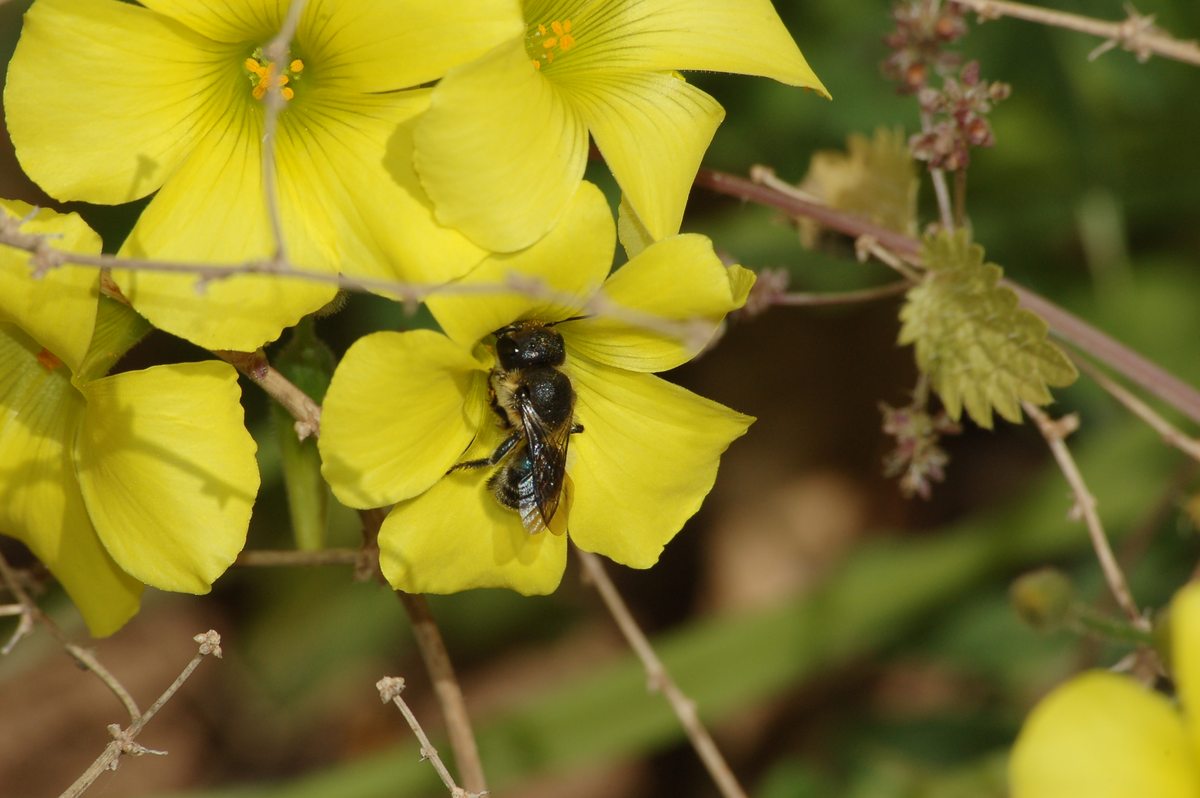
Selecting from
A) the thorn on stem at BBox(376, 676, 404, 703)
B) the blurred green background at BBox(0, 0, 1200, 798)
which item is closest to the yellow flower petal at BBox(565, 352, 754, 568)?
the thorn on stem at BBox(376, 676, 404, 703)

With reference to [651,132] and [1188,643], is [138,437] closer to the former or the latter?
[651,132]

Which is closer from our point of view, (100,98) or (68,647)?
(100,98)

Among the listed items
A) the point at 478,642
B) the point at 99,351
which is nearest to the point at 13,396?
the point at 99,351

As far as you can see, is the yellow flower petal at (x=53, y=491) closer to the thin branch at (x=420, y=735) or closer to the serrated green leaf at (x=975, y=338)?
the thin branch at (x=420, y=735)

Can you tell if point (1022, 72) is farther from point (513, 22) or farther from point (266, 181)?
point (266, 181)

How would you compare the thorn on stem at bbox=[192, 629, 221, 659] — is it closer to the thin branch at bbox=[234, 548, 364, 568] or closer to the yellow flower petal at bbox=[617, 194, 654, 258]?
the thin branch at bbox=[234, 548, 364, 568]

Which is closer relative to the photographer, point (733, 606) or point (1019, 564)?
point (1019, 564)

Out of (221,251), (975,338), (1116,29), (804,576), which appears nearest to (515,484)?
(221,251)
